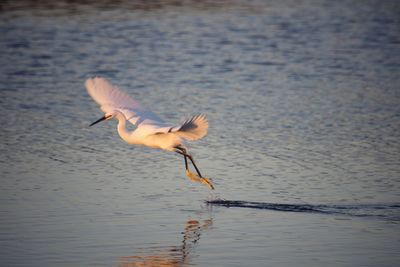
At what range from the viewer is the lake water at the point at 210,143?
859 cm

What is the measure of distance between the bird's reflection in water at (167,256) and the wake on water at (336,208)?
1.11 m

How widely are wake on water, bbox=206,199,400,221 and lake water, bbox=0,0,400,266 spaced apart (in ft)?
0.11

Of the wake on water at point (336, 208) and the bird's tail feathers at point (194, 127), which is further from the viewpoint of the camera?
the wake on water at point (336, 208)

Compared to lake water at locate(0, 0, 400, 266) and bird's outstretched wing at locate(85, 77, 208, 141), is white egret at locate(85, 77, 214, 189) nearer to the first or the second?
bird's outstretched wing at locate(85, 77, 208, 141)

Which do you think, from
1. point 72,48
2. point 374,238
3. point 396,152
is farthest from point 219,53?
point 374,238

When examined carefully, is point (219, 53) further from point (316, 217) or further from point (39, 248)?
point (39, 248)

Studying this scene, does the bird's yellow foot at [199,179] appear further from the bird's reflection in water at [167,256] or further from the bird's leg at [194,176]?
the bird's reflection in water at [167,256]

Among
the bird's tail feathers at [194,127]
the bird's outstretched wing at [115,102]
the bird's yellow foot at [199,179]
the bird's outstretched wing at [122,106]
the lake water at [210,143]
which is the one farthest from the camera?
the bird's outstretched wing at [115,102]

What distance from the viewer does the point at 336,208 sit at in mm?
9727

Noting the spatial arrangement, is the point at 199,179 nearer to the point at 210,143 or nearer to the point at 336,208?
the point at 336,208

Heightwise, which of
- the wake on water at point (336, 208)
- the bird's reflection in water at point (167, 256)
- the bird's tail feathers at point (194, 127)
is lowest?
the bird's reflection in water at point (167, 256)

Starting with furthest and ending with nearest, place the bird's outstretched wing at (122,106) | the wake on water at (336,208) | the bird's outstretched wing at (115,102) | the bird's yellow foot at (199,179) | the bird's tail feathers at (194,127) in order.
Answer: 1. the bird's outstretched wing at (115,102)
2. the bird's outstretched wing at (122,106)
3. the bird's yellow foot at (199,179)
4. the wake on water at (336,208)
5. the bird's tail feathers at (194,127)

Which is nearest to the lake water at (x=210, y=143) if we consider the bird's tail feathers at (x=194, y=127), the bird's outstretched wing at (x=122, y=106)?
the bird's outstretched wing at (x=122, y=106)

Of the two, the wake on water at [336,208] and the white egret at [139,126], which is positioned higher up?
the white egret at [139,126]
